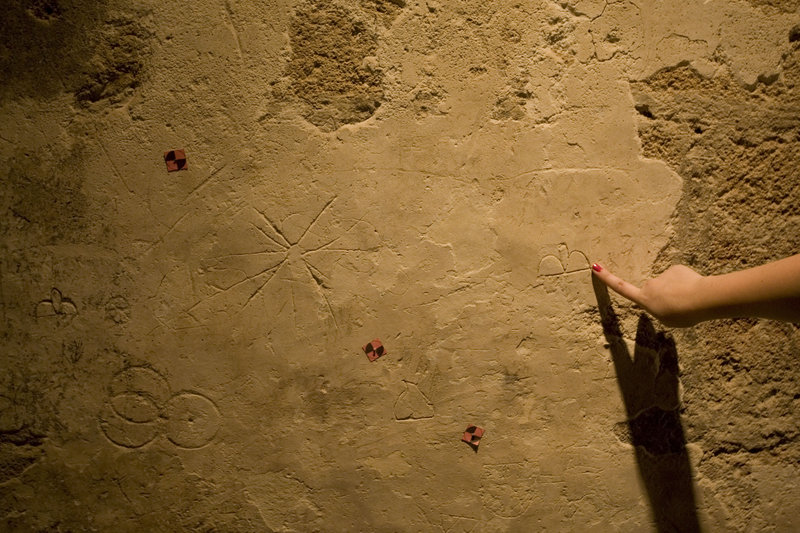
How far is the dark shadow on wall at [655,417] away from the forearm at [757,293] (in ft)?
1.11

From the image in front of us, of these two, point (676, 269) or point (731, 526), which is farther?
point (731, 526)

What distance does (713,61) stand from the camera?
1.77 m

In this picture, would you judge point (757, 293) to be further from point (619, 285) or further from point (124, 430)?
point (124, 430)

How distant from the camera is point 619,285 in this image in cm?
169

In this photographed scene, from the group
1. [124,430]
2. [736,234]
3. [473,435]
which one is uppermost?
[736,234]

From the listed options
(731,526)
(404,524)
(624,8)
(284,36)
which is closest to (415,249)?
(284,36)

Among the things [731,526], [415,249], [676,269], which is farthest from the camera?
[731,526]

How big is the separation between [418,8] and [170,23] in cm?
83

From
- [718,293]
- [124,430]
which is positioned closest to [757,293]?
[718,293]

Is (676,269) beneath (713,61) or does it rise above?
beneath

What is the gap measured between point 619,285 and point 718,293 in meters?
0.31

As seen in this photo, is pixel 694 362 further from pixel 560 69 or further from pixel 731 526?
pixel 560 69

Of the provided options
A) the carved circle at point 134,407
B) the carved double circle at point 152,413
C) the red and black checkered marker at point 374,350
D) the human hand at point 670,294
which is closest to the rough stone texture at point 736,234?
the human hand at point 670,294

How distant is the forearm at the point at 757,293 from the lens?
1272 mm
